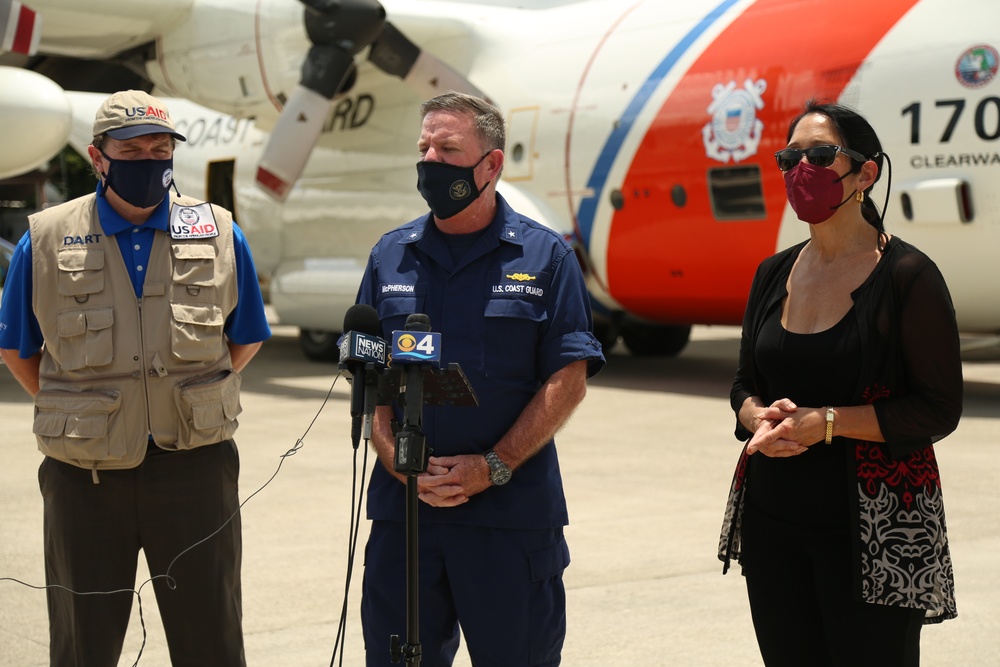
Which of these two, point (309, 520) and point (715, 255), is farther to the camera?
point (715, 255)

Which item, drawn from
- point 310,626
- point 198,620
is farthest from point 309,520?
point 198,620

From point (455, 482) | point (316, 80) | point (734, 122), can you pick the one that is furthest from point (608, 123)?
point (455, 482)

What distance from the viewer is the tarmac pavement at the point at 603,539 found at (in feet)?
13.4

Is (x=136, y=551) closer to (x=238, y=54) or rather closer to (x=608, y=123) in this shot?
(x=608, y=123)

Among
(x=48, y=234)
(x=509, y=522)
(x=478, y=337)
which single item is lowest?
(x=509, y=522)

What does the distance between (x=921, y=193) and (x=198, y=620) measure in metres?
6.89

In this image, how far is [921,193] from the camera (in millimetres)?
8508

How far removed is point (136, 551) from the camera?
2998 millimetres

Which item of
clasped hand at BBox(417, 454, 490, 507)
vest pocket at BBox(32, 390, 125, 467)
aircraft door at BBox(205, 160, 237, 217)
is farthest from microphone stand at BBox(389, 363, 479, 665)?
aircraft door at BBox(205, 160, 237, 217)

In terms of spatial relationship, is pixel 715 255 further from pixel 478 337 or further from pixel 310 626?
pixel 478 337

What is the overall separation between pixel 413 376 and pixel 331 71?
9.42 m

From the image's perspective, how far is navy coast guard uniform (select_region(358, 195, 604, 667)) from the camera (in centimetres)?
265

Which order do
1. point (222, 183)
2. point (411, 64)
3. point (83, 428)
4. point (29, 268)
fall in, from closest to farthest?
point (83, 428) < point (29, 268) < point (411, 64) < point (222, 183)

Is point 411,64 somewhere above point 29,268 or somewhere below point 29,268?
above
